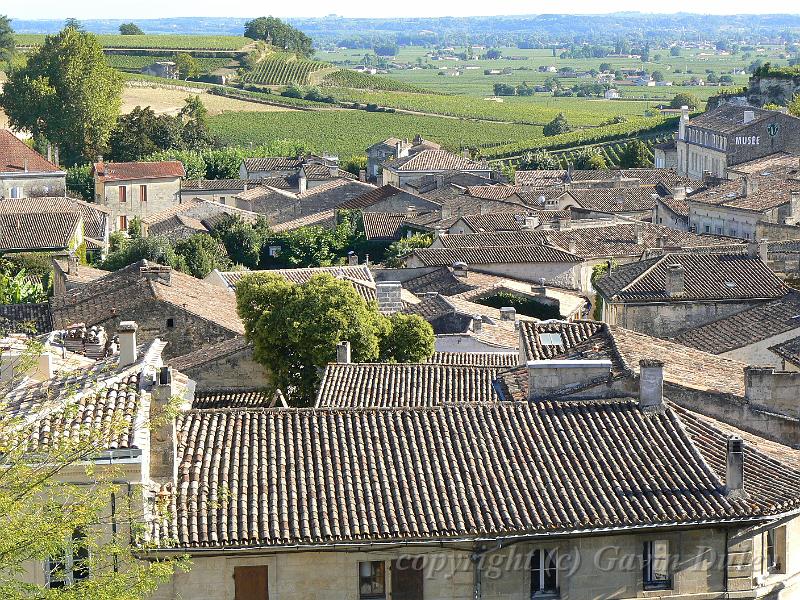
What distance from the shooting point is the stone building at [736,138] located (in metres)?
90.4

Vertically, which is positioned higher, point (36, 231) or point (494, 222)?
point (36, 231)

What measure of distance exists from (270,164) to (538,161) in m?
20.3

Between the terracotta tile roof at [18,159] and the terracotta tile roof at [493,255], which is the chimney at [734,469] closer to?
the terracotta tile roof at [493,255]

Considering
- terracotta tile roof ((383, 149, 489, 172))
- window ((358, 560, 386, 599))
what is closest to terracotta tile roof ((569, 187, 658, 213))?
terracotta tile roof ((383, 149, 489, 172))

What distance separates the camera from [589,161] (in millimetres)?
110875

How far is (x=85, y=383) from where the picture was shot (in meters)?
20.0

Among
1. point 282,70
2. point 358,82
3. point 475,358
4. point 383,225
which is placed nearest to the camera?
point 475,358

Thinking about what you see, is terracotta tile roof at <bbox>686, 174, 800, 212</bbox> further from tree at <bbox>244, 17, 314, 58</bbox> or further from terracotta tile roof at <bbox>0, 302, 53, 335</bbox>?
tree at <bbox>244, 17, 314, 58</bbox>

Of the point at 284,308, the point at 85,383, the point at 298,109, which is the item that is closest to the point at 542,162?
the point at 298,109

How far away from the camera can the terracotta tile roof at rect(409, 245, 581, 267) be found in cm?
5800

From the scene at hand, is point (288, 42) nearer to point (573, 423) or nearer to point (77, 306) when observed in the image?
point (77, 306)

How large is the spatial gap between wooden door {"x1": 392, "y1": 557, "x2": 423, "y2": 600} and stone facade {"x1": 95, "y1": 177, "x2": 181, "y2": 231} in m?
74.6

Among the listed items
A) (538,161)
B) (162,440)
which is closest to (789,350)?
(162,440)

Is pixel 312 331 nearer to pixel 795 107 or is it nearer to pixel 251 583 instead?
pixel 251 583
